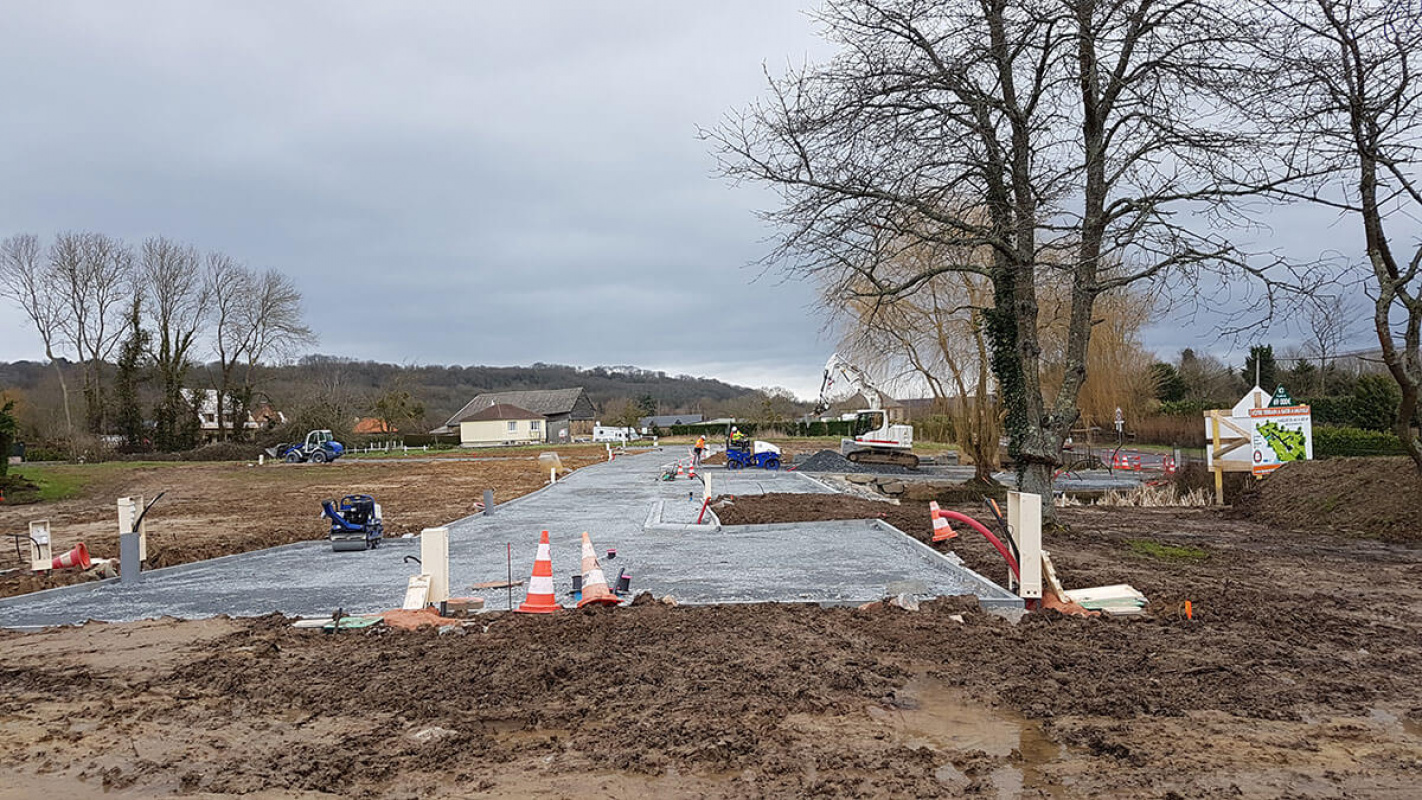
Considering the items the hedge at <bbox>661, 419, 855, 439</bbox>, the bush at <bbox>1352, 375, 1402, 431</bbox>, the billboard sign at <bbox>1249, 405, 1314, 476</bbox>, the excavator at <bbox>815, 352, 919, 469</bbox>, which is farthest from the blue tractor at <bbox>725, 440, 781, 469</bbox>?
the hedge at <bbox>661, 419, 855, 439</bbox>

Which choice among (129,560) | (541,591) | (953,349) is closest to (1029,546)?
(541,591)

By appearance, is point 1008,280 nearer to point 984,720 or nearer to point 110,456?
point 984,720

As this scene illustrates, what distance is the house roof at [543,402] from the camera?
341 ft

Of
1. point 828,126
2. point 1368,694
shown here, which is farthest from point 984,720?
point 828,126

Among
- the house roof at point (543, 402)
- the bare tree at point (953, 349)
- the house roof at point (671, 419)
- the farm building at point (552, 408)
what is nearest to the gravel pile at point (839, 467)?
the bare tree at point (953, 349)

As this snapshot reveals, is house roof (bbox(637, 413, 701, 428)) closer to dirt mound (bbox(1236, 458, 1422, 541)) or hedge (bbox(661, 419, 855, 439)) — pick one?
hedge (bbox(661, 419, 855, 439))

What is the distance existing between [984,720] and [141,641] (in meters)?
6.50

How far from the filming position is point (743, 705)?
5055 millimetres

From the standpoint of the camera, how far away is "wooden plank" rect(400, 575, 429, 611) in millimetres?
7241

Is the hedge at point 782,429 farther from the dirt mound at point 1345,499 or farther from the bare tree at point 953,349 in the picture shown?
the dirt mound at point 1345,499

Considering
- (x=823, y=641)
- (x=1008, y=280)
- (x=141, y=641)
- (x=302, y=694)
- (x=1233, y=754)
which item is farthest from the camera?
(x=1008, y=280)

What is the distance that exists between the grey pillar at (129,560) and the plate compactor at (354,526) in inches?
109

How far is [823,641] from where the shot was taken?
20.8 ft

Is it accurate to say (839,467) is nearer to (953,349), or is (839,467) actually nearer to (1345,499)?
(953,349)
